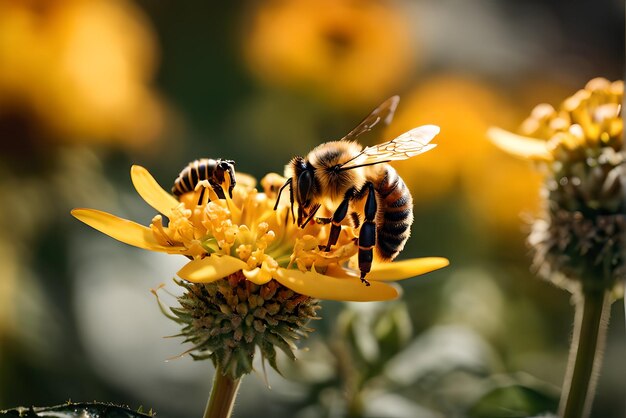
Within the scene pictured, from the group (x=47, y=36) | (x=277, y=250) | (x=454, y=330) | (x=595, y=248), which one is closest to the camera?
(x=277, y=250)

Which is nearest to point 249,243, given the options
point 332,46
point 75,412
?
point 75,412

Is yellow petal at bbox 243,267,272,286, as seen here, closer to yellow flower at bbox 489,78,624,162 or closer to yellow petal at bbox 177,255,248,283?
yellow petal at bbox 177,255,248,283

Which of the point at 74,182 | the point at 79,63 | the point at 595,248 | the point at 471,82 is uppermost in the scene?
the point at 471,82

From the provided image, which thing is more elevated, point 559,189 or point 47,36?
point 47,36

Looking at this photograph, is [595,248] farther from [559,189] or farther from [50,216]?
[50,216]

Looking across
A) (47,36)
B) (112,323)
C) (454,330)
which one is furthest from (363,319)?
(47,36)

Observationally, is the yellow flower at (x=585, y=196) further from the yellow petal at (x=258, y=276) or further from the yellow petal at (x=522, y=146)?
the yellow petal at (x=258, y=276)
